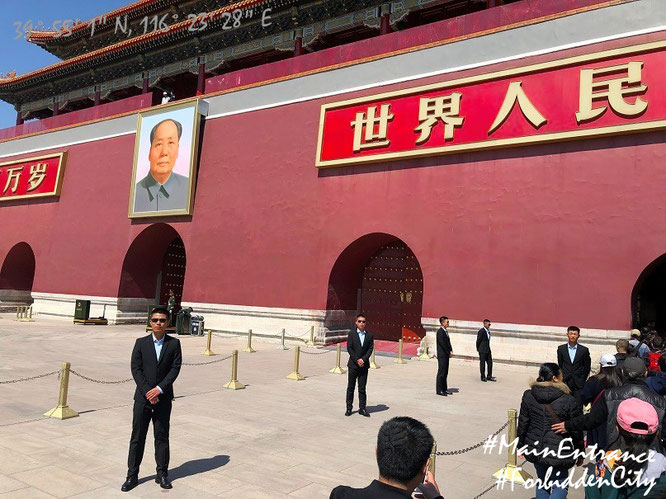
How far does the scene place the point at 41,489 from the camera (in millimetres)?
4125

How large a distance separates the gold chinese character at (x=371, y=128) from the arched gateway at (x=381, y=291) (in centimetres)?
296

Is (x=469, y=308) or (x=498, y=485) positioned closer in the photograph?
(x=498, y=485)

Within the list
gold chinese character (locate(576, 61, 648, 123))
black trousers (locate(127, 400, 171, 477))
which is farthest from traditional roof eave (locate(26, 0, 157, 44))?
black trousers (locate(127, 400, 171, 477))

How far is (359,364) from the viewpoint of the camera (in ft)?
23.6

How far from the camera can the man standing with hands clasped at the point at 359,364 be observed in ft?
23.5

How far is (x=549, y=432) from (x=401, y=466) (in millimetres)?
2203

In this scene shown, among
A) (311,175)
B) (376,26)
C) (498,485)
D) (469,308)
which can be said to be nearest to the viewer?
(498,485)

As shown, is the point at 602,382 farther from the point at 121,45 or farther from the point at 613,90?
the point at 121,45

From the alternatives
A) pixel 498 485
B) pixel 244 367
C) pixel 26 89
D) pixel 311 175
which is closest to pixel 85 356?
pixel 244 367

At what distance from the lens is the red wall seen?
1123 cm

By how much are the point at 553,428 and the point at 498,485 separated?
1.42 meters

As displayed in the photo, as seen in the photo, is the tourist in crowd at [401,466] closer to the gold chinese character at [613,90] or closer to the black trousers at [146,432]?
the black trousers at [146,432]

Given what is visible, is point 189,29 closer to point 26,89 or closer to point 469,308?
point 26,89

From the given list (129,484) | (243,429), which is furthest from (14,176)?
(129,484)
